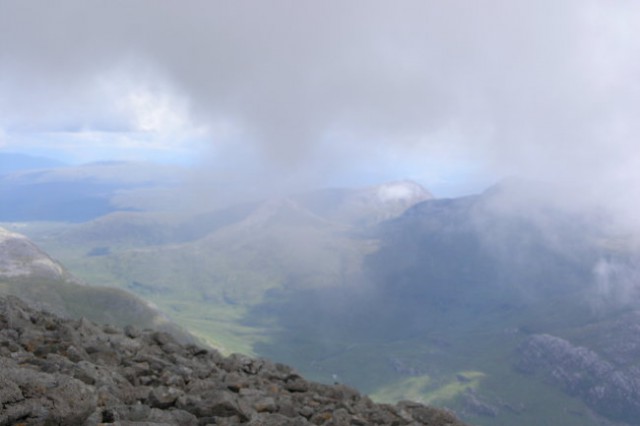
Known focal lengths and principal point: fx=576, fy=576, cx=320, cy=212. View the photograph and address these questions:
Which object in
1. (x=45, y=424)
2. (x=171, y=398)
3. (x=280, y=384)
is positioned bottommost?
(x=45, y=424)

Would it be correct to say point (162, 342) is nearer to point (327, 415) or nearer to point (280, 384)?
point (280, 384)

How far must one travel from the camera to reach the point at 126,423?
22.8 metres

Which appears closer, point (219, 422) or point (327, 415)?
point (219, 422)

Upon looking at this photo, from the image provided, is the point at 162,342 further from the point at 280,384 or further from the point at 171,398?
the point at 171,398

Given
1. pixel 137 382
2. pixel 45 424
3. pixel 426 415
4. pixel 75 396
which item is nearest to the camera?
pixel 45 424

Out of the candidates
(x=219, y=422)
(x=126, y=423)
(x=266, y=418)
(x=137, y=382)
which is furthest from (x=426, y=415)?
(x=126, y=423)

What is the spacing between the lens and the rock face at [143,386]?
2342cm

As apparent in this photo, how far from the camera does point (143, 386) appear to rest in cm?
2989

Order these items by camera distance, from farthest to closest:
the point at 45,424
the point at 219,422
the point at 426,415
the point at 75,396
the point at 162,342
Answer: the point at 162,342
the point at 426,415
the point at 219,422
the point at 75,396
the point at 45,424

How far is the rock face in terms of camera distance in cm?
2342

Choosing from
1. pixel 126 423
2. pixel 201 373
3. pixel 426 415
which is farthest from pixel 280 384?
Result: pixel 126 423

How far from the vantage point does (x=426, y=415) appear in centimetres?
3675

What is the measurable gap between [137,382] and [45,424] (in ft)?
31.0

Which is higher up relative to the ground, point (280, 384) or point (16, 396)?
point (280, 384)
